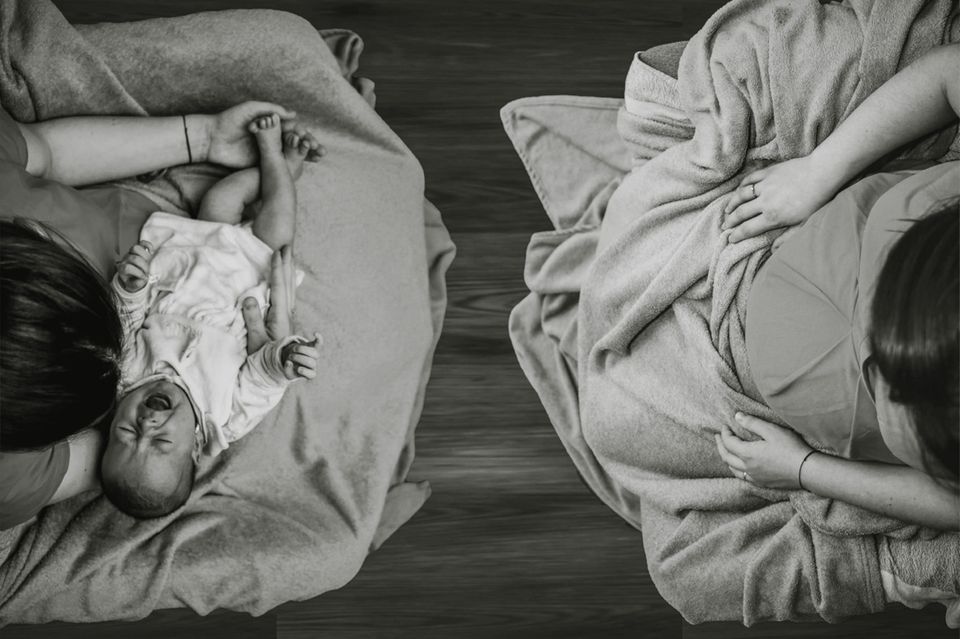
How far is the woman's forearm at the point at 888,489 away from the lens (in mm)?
871

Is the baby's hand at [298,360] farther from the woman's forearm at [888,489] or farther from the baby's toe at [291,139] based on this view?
the woman's forearm at [888,489]

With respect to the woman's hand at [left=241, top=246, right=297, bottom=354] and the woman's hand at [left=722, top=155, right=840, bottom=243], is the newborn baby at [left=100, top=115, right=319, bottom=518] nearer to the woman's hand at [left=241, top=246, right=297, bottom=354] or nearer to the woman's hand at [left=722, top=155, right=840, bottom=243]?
the woman's hand at [left=241, top=246, right=297, bottom=354]

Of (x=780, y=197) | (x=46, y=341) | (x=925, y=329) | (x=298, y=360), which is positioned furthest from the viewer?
(x=298, y=360)

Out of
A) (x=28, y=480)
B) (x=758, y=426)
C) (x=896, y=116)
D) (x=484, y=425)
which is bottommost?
(x=484, y=425)

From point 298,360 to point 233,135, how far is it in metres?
0.35

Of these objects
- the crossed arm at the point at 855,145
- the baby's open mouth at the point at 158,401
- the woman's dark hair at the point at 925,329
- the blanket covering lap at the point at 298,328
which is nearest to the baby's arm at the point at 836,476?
the woman's dark hair at the point at 925,329

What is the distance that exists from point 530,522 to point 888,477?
53 cm

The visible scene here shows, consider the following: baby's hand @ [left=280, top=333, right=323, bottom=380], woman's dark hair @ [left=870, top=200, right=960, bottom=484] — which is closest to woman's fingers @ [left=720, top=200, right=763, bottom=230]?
woman's dark hair @ [left=870, top=200, right=960, bottom=484]

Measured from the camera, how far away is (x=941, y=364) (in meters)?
0.69

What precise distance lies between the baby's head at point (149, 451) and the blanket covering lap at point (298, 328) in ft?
0.34

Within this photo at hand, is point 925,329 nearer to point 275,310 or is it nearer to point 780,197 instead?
point 780,197

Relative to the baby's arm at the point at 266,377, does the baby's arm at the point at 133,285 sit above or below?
above

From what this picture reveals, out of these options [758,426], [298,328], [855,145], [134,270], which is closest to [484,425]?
[298,328]

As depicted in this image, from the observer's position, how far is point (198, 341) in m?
1.08
